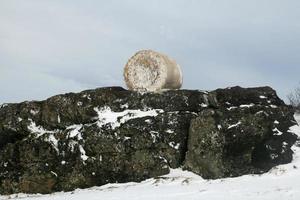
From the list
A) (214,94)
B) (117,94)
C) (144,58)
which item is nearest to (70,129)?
(117,94)

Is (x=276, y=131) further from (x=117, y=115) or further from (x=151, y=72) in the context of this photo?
(x=117, y=115)

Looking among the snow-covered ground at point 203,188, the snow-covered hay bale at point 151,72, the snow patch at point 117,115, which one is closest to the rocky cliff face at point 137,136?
the snow patch at point 117,115

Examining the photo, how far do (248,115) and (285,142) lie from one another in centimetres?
240

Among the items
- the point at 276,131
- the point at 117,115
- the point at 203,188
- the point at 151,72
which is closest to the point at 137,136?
the point at 117,115

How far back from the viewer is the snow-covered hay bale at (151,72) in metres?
18.9

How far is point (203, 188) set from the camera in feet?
44.5

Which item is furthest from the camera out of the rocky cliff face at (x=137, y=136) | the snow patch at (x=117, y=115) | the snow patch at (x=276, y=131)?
the snow patch at (x=117, y=115)

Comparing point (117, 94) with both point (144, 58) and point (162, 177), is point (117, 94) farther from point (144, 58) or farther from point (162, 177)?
point (162, 177)

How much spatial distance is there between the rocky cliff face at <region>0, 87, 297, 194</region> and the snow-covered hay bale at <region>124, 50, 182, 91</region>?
1.04m

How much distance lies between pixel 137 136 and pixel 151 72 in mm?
3079

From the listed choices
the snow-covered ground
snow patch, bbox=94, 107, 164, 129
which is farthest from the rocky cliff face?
the snow-covered ground

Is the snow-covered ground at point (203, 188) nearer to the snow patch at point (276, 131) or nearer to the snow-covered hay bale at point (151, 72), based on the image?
the snow patch at point (276, 131)

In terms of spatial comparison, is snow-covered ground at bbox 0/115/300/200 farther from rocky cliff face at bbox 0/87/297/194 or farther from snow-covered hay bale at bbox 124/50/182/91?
snow-covered hay bale at bbox 124/50/182/91

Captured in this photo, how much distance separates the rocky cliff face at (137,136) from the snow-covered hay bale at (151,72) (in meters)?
1.04
